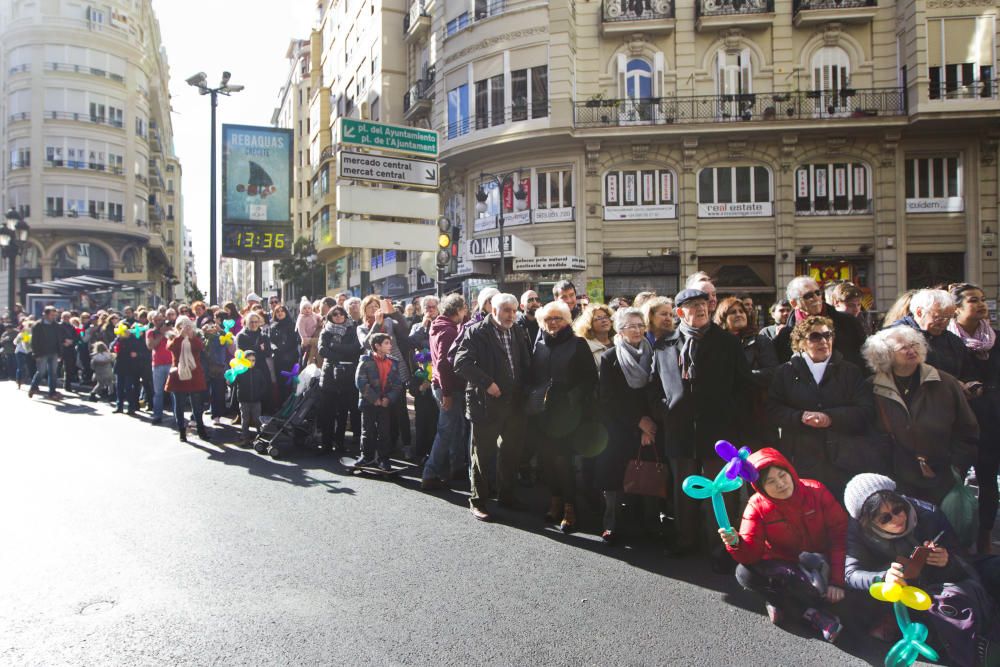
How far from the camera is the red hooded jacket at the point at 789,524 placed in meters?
3.80

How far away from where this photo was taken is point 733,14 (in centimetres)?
2247

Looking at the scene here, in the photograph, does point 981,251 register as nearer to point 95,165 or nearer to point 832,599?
point 832,599

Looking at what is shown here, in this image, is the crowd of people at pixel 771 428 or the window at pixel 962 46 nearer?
the crowd of people at pixel 771 428

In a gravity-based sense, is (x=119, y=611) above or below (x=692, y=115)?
below

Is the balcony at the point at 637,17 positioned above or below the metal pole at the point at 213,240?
above

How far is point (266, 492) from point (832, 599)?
5.19 metres

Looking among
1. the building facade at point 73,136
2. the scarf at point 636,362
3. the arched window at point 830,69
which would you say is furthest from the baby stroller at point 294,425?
the building facade at point 73,136

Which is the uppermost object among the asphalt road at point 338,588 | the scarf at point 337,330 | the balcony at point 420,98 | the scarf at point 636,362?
the balcony at point 420,98

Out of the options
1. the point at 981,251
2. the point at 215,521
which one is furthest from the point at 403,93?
the point at 215,521

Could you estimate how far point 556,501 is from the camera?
593 cm

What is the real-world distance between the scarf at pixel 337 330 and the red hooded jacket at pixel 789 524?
602 cm

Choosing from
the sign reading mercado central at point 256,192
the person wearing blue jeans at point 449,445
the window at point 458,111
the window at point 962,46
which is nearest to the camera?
the person wearing blue jeans at point 449,445

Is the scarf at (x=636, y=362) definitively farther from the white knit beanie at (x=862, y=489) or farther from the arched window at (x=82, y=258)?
the arched window at (x=82, y=258)

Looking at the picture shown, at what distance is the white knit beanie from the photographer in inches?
139
